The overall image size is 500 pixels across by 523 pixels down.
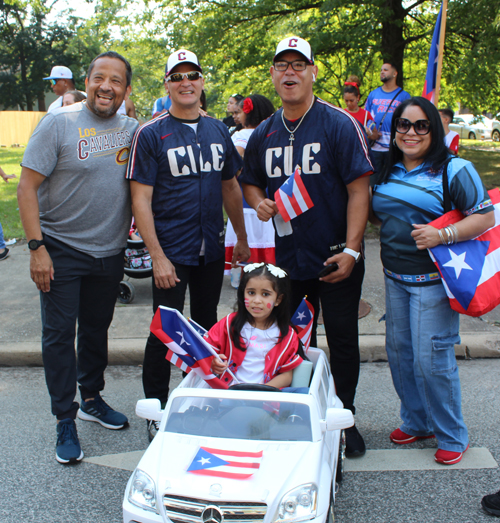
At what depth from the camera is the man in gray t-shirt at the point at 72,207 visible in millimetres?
3248

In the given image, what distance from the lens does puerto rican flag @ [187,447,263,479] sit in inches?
88.6

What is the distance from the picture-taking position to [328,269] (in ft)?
10.6

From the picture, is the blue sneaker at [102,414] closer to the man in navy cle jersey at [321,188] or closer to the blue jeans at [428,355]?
the man in navy cle jersey at [321,188]

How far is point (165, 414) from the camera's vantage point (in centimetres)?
268

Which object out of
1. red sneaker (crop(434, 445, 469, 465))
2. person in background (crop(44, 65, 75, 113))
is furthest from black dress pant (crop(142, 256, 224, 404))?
person in background (crop(44, 65, 75, 113))

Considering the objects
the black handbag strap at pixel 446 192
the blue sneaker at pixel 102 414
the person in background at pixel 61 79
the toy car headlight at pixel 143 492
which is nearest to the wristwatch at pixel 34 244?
the blue sneaker at pixel 102 414

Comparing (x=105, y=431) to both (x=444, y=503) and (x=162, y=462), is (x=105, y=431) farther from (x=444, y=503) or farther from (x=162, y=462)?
(x=444, y=503)

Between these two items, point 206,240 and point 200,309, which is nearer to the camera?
point 206,240

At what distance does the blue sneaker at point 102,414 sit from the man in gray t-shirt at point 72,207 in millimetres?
324

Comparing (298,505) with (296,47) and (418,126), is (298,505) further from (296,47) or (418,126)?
(296,47)

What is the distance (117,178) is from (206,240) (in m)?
0.70

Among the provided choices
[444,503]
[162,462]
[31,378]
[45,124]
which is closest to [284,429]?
[162,462]

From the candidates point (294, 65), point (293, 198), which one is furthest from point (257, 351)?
point (294, 65)

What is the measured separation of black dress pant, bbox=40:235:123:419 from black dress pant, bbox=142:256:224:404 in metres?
0.36
